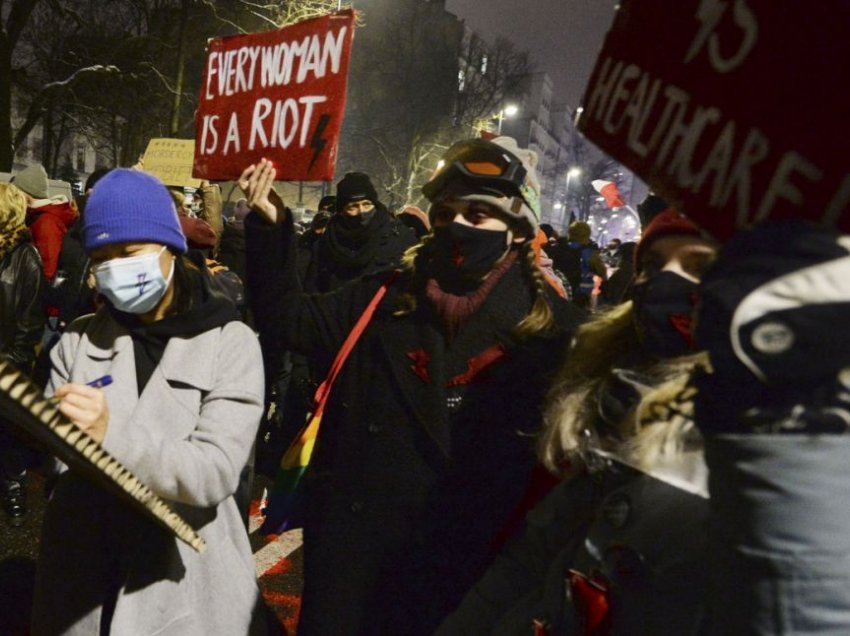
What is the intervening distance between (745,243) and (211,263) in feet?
13.8

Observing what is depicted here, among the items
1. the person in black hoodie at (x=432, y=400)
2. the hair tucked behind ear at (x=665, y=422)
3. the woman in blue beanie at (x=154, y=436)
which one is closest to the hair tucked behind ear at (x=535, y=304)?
the person in black hoodie at (x=432, y=400)

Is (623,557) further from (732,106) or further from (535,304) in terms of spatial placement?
(535,304)

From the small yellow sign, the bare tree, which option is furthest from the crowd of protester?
the bare tree

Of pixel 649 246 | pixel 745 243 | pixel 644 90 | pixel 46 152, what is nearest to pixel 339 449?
pixel 649 246

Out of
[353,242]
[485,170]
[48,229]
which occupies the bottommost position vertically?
[48,229]

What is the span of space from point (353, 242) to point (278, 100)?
2.94 m

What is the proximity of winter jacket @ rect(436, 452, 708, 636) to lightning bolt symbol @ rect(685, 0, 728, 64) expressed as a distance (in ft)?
2.21

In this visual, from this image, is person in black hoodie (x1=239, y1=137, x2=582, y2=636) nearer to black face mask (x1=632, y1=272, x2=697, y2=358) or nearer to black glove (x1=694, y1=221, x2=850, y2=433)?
black face mask (x1=632, y1=272, x2=697, y2=358)

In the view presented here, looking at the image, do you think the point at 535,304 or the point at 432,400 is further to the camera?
the point at 535,304

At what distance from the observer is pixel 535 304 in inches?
91.7

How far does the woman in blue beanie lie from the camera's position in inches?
71.0

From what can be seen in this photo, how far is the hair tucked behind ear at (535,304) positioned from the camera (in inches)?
88.5

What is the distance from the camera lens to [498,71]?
129ft

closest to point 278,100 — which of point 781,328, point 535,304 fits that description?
point 535,304
